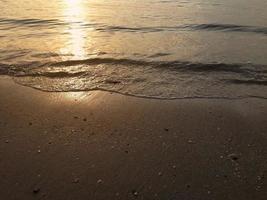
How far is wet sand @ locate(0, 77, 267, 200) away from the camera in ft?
11.2

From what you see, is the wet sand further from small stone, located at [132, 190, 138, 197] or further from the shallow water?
the shallow water

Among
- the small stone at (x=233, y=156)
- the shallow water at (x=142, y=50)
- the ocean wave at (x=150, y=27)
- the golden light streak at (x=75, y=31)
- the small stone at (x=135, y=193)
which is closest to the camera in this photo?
the small stone at (x=135, y=193)

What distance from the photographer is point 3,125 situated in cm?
462

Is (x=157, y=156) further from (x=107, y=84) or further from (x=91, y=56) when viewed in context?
(x=91, y=56)

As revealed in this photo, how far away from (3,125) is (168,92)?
8.34ft

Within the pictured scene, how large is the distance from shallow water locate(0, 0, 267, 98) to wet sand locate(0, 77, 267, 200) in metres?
0.75

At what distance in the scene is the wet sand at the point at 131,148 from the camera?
11.2 feet

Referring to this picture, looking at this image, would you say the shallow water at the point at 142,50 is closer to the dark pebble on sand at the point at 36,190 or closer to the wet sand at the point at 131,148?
the wet sand at the point at 131,148

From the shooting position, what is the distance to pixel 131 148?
4086 millimetres

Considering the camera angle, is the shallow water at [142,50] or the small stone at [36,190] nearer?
the small stone at [36,190]

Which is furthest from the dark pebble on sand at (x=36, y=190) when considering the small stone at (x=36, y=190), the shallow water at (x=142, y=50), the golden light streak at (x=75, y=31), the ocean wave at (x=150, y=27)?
the ocean wave at (x=150, y=27)

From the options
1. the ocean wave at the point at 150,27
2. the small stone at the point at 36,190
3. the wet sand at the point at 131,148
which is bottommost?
the ocean wave at the point at 150,27

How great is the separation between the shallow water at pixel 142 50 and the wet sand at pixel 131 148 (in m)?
0.75

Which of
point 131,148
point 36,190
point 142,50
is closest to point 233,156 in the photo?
point 131,148
